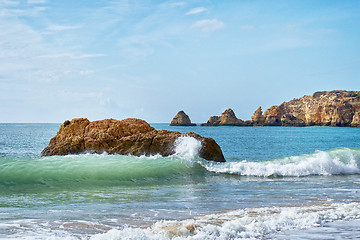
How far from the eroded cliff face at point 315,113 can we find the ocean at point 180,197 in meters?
141

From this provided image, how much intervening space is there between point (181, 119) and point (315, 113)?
64499mm

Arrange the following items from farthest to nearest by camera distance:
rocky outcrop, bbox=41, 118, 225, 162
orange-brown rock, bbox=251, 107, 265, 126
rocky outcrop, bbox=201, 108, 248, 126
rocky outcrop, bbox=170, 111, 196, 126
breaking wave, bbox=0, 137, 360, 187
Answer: orange-brown rock, bbox=251, 107, 265, 126 → rocky outcrop, bbox=201, 108, 248, 126 → rocky outcrop, bbox=170, 111, 196, 126 → rocky outcrop, bbox=41, 118, 225, 162 → breaking wave, bbox=0, 137, 360, 187

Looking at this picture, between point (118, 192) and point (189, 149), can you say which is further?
point (189, 149)

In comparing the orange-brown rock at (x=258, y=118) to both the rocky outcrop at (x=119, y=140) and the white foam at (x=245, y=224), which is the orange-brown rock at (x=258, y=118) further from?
the white foam at (x=245, y=224)

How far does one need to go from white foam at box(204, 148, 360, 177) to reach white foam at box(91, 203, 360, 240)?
6.92 m

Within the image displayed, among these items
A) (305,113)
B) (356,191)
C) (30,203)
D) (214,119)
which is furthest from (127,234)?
(305,113)

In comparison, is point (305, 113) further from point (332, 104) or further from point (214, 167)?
point (214, 167)

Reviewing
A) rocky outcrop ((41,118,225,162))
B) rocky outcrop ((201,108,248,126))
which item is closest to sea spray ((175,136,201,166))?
rocky outcrop ((41,118,225,162))

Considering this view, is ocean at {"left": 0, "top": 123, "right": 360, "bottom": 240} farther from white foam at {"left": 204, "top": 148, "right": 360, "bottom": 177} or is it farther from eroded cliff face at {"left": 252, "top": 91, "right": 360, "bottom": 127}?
eroded cliff face at {"left": 252, "top": 91, "right": 360, "bottom": 127}

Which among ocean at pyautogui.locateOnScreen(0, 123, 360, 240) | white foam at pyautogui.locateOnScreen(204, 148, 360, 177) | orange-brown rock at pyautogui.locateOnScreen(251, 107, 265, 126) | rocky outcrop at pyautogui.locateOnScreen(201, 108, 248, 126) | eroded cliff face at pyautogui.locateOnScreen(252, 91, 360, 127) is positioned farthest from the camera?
orange-brown rock at pyautogui.locateOnScreen(251, 107, 265, 126)

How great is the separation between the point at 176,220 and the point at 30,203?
411cm

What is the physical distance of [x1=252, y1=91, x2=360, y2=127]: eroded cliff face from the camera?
493 ft

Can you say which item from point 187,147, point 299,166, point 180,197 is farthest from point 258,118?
point 180,197

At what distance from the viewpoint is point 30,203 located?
29.5 ft
